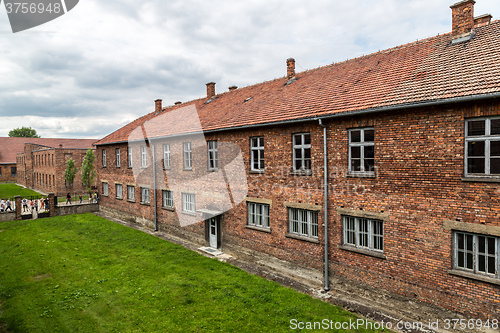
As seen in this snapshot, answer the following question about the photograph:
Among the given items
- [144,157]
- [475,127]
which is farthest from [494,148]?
[144,157]

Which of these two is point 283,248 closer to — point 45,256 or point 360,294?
point 360,294

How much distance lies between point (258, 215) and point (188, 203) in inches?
231

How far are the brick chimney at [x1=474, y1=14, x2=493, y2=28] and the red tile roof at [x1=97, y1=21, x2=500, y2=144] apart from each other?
337 mm

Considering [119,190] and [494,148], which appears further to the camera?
[119,190]

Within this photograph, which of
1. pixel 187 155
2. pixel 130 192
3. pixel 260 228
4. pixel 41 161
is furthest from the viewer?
pixel 41 161

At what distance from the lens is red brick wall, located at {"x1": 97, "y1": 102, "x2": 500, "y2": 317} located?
7867 mm

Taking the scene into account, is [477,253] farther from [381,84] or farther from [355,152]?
[381,84]

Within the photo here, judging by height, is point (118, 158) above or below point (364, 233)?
above

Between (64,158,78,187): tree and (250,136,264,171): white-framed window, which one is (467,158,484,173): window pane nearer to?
(250,136,264,171): white-framed window

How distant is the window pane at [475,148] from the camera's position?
783 centimetres

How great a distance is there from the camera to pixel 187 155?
17.5 meters

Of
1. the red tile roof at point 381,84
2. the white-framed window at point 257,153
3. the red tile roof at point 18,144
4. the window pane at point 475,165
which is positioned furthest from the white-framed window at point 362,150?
the red tile roof at point 18,144

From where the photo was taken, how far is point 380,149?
946 centimetres

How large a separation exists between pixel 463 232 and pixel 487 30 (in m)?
7.40
